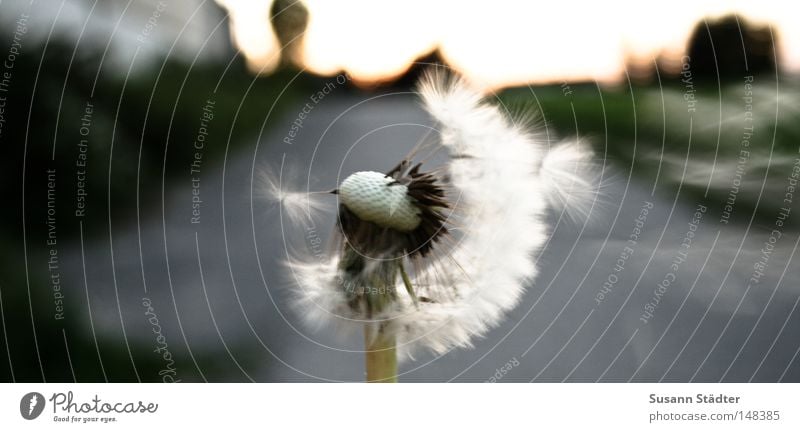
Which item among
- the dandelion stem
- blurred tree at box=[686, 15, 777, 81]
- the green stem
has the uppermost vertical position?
blurred tree at box=[686, 15, 777, 81]

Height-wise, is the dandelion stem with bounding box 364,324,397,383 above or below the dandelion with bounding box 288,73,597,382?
below

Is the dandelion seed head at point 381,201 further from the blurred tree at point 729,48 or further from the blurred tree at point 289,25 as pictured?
the blurred tree at point 729,48

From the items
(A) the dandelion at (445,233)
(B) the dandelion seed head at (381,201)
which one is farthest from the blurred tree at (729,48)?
(B) the dandelion seed head at (381,201)

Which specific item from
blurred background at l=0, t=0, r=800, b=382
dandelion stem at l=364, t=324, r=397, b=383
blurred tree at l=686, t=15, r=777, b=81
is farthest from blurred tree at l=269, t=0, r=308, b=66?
blurred tree at l=686, t=15, r=777, b=81

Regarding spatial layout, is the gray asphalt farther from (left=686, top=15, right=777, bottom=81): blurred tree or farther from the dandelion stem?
(left=686, top=15, right=777, bottom=81): blurred tree

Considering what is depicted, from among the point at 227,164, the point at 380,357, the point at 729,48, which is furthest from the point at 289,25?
the point at 729,48

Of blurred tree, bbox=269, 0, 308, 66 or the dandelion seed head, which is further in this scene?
blurred tree, bbox=269, 0, 308, 66

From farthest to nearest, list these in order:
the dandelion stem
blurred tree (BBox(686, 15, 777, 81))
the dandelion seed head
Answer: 1. blurred tree (BBox(686, 15, 777, 81))
2. the dandelion stem
3. the dandelion seed head
